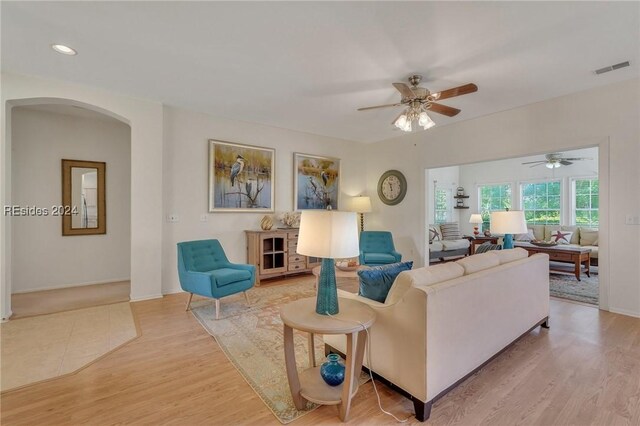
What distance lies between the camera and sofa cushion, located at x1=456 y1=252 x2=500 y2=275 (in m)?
2.14

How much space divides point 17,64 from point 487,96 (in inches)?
213

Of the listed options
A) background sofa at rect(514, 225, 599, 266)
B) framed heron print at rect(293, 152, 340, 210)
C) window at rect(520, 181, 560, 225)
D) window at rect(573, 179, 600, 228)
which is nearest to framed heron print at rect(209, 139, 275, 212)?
framed heron print at rect(293, 152, 340, 210)

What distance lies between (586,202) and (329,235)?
8.13 m

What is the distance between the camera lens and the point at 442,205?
8.57 metres

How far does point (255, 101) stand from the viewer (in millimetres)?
3959

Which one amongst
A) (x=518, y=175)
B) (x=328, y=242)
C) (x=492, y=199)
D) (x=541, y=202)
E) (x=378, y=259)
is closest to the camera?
(x=328, y=242)

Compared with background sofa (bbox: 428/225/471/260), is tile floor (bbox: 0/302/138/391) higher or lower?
lower

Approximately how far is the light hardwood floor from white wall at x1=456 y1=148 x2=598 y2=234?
18.6ft

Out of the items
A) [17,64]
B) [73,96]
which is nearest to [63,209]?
[73,96]

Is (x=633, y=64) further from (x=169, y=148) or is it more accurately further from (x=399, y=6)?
(x=169, y=148)

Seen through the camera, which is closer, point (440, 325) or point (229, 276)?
point (440, 325)

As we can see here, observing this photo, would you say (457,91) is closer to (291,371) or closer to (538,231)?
(291,371)

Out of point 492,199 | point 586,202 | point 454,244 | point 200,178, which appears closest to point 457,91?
point 200,178

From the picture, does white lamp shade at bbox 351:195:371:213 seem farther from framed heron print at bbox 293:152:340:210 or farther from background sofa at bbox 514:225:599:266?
background sofa at bbox 514:225:599:266
